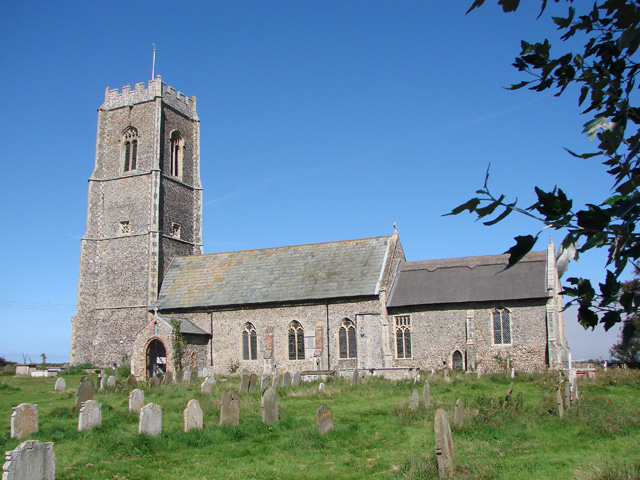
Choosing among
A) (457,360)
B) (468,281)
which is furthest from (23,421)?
(468,281)

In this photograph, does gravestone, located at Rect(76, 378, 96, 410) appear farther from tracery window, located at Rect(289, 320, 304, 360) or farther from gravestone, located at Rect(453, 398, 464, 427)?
tracery window, located at Rect(289, 320, 304, 360)

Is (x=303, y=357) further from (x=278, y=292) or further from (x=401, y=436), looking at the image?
(x=401, y=436)

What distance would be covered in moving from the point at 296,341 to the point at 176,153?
15.3 metres

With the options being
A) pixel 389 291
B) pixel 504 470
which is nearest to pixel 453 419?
pixel 504 470

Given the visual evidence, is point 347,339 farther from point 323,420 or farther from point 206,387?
point 323,420

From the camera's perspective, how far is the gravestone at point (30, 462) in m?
7.35

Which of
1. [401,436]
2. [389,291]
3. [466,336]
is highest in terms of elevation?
[389,291]

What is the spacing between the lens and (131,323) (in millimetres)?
31750

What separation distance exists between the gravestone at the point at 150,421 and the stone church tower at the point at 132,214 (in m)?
20.7

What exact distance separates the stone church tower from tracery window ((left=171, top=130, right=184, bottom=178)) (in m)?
0.06

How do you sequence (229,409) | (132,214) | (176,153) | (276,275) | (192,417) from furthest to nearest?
(176,153) < (132,214) < (276,275) < (229,409) < (192,417)

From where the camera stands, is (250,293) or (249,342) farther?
(250,293)

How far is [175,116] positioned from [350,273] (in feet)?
52.9

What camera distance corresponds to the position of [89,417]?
11891mm
